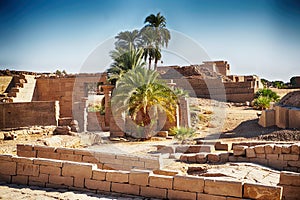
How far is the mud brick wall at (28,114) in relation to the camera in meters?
17.8

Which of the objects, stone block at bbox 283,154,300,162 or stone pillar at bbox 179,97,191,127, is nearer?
stone block at bbox 283,154,300,162

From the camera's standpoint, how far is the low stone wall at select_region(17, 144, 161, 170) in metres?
8.33

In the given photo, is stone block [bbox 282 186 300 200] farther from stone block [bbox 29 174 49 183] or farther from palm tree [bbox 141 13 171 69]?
palm tree [bbox 141 13 171 69]

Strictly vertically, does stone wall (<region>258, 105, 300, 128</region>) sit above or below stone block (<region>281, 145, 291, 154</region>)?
above

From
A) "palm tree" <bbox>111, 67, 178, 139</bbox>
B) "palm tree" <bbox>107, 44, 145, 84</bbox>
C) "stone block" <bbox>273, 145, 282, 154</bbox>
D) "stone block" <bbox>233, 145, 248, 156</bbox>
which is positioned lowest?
"stone block" <bbox>233, 145, 248, 156</bbox>

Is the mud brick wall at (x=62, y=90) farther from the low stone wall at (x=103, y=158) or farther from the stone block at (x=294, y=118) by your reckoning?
the stone block at (x=294, y=118)

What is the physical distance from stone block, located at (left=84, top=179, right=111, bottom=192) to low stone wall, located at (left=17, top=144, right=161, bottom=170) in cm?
208

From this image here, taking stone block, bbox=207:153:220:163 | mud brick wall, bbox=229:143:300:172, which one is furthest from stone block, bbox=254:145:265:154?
stone block, bbox=207:153:220:163

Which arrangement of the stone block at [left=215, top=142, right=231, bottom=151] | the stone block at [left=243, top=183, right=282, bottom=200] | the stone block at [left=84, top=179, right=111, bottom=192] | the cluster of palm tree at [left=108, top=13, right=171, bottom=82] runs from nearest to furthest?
the stone block at [left=243, top=183, right=282, bottom=200], the stone block at [left=84, top=179, right=111, bottom=192], the stone block at [left=215, top=142, right=231, bottom=151], the cluster of palm tree at [left=108, top=13, right=171, bottom=82]

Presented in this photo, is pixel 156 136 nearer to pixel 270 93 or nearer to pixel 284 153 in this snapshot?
pixel 284 153

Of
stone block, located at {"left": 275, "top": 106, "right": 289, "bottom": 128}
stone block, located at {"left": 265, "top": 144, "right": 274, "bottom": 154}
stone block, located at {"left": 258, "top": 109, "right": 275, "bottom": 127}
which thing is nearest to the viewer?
stone block, located at {"left": 265, "top": 144, "right": 274, "bottom": 154}

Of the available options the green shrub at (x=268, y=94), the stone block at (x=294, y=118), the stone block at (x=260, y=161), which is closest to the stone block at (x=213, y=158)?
the stone block at (x=260, y=161)

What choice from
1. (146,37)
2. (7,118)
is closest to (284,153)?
(7,118)

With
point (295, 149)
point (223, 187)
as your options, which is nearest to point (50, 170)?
point (223, 187)
